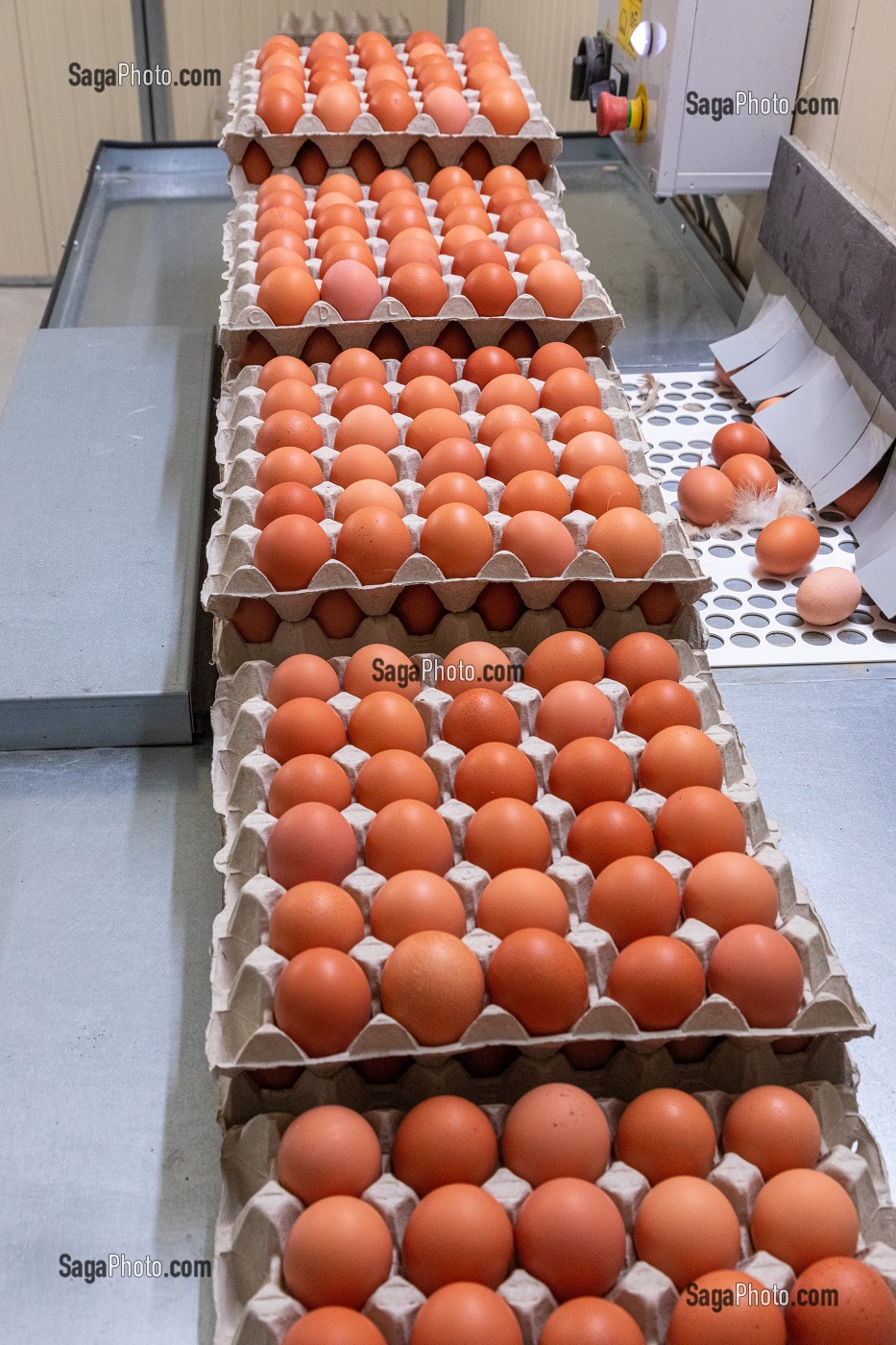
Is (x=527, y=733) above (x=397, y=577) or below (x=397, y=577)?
below

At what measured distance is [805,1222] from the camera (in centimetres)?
110

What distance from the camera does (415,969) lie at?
1.20 metres

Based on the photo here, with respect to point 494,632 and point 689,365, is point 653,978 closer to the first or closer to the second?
point 494,632

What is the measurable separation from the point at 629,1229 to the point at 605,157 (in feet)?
11.2

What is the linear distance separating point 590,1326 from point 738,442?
1.92 metres

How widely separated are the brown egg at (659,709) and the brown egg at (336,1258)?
698mm

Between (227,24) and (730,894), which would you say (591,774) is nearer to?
(730,894)

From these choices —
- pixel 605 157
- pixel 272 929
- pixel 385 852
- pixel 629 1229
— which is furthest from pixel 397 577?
pixel 605 157

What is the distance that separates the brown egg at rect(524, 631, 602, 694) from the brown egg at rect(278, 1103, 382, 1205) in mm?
656

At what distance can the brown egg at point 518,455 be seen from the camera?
1878 mm

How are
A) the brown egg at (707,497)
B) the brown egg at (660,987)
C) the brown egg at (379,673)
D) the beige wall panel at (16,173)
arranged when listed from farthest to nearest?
the beige wall panel at (16,173), the brown egg at (707,497), the brown egg at (379,673), the brown egg at (660,987)

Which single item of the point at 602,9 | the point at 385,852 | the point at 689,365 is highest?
the point at 602,9

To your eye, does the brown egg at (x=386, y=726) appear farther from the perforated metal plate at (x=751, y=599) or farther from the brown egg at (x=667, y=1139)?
the perforated metal plate at (x=751, y=599)

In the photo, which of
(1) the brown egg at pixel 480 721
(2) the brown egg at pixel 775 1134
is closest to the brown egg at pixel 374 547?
(1) the brown egg at pixel 480 721
